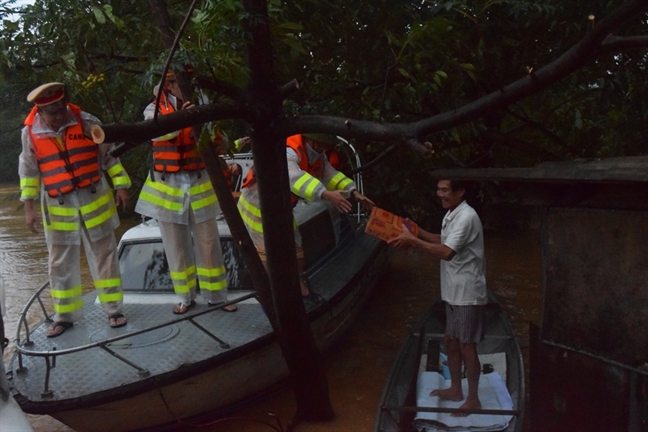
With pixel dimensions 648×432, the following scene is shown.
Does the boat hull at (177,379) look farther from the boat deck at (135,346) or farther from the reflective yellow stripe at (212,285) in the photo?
the reflective yellow stripe at (212,285)

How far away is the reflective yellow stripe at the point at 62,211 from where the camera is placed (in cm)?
506

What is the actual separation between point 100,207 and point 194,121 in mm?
1914

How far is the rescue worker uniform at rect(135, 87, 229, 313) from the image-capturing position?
211 inches

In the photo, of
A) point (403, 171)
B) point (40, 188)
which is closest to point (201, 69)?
point (40, 188)

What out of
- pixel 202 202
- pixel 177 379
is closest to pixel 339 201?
pixel 202 202

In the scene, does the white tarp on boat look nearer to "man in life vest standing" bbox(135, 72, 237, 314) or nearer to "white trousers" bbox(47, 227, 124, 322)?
"man in life vest standing" bbox(135, 72, 237, 314)

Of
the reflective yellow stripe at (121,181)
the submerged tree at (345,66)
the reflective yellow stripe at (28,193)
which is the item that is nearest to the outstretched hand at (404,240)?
the submerged tree at (345,66)

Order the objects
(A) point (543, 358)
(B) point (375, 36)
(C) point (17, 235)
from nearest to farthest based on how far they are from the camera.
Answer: (A) point (543, 358), (B) point (375, 36), (C) point (17, 235)

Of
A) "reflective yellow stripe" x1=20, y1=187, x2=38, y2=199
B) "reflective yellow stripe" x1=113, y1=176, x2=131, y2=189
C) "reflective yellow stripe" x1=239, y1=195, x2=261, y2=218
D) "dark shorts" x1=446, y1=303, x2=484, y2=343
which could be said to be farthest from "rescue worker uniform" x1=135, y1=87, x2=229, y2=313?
"dark shorts" x1=446, y1=303, x2=484, y2=343

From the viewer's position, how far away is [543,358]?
394cm

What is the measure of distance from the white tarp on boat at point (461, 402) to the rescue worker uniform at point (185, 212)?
6.18ft

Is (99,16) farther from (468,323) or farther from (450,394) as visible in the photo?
(450,394)

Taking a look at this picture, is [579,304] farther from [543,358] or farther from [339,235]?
[339,235]

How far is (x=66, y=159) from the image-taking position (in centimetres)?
501
